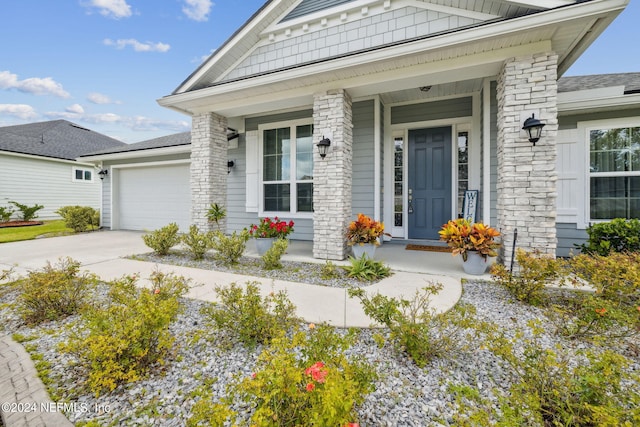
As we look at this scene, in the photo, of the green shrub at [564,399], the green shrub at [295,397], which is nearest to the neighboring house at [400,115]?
the green shrub at [564,399]

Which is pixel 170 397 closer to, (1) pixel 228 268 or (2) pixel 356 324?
(2) pixel 356 324

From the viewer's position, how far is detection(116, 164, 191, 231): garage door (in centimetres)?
861

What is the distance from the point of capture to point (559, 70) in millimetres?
4504

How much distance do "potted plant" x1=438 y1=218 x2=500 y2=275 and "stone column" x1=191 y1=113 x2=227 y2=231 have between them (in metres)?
4.89

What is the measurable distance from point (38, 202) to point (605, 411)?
17.8m

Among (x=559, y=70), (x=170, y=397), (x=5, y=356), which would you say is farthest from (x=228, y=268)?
(x=559, y=70)

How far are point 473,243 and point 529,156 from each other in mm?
1439

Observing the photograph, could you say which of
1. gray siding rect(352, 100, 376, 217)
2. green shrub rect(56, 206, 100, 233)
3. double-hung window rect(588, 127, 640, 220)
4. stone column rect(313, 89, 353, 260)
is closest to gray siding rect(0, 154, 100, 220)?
green shrub rect(56, 206, 100, 233)

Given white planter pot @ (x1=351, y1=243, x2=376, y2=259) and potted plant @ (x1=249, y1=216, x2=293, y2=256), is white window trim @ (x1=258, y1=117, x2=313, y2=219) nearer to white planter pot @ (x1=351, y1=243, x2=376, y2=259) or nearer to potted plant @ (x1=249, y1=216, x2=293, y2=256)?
potted plant @ (x1=249, y1=216, x2=293, y2=256)

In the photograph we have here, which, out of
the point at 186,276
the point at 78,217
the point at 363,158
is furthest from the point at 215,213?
the point at 78,217

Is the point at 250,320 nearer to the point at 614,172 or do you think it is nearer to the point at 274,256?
the point at 274,256

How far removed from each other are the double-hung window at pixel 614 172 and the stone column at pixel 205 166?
287 inches

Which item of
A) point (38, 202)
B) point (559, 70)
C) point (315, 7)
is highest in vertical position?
point (315, 7)

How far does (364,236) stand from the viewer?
15.8ft
